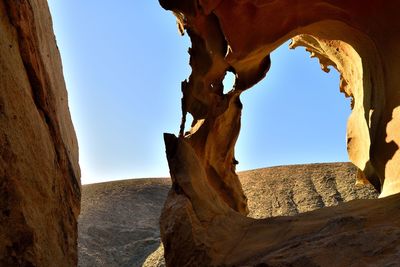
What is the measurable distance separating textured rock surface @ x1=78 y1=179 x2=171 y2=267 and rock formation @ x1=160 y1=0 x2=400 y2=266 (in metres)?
10.1

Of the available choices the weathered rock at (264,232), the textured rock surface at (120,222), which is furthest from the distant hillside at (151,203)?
the weathered rock at (264,232)

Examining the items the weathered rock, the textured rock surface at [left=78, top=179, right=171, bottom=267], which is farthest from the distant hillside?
the weathered rock

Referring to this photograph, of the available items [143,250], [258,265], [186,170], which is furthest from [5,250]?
[143,250]

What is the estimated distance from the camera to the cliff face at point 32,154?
11.4 feet

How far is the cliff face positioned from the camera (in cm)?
346

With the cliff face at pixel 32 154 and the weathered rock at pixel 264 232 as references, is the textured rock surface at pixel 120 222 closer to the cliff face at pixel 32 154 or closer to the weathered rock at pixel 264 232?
the weathered rock at pixel 264 232

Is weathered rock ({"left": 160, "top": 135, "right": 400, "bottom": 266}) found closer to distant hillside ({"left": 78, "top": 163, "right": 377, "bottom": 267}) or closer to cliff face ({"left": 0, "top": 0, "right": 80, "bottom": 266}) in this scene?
cliff face ({"left": 0, "top": 0, "right": 80, "bottom": 266})

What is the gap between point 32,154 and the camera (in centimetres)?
390

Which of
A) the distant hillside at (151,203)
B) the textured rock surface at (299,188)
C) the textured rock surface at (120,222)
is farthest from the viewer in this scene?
the textured rock surface at (299,188)

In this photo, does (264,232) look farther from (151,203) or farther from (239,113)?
(151,203)

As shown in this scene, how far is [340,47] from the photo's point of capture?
8039 millimetres

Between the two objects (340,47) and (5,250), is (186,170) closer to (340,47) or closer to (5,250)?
(5,250)

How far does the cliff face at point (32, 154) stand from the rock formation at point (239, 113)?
1242mm

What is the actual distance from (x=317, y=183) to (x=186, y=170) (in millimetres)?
14815
